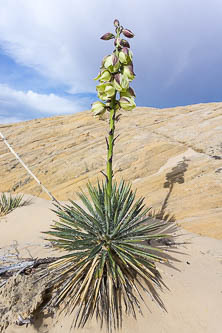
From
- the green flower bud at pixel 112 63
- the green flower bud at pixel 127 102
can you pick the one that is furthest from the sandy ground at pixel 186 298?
the green flower bud at pixel 112 63

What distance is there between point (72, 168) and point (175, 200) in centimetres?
377

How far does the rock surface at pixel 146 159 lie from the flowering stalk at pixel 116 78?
292 centimetres

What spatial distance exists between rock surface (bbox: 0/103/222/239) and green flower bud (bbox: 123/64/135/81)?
3079mm

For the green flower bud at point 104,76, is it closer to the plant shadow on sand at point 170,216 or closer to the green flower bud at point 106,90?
the green flower bud at point 106,90

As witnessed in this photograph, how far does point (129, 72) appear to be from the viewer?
85.7 inches

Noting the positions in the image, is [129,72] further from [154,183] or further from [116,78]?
[154,183]

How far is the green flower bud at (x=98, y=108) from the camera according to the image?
7.63ft

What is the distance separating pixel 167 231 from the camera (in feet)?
12.5

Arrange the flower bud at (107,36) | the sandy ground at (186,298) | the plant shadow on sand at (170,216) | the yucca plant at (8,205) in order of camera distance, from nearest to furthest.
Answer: the sandy ground at (186,298) → the flower bud at (107,36) → the plant shadow on sand at (170,216) → the yucca plant at (8,205)

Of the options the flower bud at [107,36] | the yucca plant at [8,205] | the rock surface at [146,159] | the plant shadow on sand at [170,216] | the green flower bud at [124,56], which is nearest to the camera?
the green flower bud at [124,56]

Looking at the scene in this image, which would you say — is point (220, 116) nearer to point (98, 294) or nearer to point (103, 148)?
point (103, 148)

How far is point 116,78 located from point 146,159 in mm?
4385

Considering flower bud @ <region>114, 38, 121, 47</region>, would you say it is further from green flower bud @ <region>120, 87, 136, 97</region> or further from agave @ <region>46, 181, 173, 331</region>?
agave @ <region>46, 181, 173, 331</region>

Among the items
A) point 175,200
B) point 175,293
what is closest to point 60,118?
point 175,200
